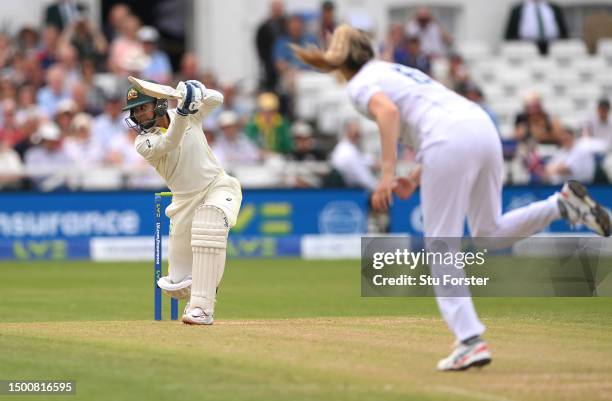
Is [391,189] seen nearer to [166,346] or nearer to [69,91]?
[166,346]

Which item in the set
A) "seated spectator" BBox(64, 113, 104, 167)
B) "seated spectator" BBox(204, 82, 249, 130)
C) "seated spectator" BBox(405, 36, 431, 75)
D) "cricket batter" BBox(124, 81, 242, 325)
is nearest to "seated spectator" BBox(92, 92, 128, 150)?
"seated spectator" BBox(64, 113, 104, 167)

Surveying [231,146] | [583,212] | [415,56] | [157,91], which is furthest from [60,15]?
[583,212]

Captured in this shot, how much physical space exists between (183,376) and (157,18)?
60.7ft

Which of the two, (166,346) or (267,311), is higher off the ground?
(166,346)

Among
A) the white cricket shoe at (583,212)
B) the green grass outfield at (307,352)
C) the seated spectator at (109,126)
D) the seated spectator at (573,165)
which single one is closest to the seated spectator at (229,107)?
the seated spectator at (109,126)

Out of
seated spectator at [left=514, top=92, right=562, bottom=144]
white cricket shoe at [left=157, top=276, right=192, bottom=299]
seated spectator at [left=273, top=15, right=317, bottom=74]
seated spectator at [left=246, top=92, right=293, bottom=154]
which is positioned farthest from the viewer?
seated spectator at [left=273, top=15, right=317, bottom=74]

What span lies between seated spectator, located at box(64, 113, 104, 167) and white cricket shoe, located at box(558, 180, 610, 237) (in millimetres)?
12487

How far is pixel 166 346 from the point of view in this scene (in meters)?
8.20

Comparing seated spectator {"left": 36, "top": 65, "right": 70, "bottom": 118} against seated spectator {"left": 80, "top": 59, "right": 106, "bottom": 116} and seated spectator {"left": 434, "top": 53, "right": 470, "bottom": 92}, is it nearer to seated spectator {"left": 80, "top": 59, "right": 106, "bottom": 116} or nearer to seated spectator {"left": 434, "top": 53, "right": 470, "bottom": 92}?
seated spectator {"left": 80, "top": 59, "right": 106, "bottom": 116}

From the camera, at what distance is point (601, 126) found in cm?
2098

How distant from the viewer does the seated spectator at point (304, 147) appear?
20.2m

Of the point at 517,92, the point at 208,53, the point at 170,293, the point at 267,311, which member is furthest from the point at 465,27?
the point at 170,293

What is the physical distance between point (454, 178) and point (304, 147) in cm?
1303

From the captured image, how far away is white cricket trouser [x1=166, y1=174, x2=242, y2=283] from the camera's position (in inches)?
374
